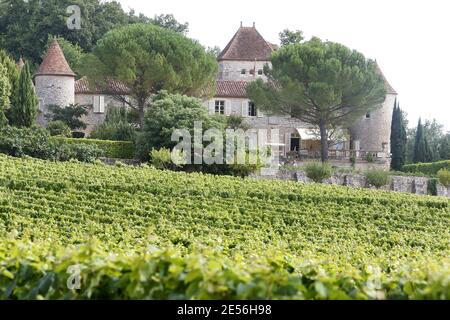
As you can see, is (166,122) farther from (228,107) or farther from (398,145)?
(398,145)

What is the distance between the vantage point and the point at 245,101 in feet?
172

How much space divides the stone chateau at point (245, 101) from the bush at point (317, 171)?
9.29 m

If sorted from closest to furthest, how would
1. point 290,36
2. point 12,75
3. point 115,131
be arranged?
point 115,131 < point 12,75 < point 290,36

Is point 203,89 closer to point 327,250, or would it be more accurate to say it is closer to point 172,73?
point 172,73

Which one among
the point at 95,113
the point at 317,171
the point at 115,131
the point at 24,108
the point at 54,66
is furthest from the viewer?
the point at 95,113

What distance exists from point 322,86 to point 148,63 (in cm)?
887

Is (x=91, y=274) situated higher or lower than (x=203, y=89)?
lower

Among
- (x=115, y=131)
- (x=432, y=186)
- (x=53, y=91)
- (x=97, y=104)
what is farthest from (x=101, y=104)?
(x=432, y=186)

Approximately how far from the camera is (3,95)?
3912cm

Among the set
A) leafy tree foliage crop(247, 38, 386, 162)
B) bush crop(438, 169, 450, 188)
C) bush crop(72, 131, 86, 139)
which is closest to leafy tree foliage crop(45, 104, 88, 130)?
bush crop(72, 131, 86, 139)

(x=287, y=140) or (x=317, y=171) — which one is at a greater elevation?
(x=287, y=140)

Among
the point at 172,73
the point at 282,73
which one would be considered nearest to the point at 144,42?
the point at 172,73

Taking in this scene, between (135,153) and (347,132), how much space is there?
17.2 meters

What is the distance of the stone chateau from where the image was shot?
4869 centimetres
